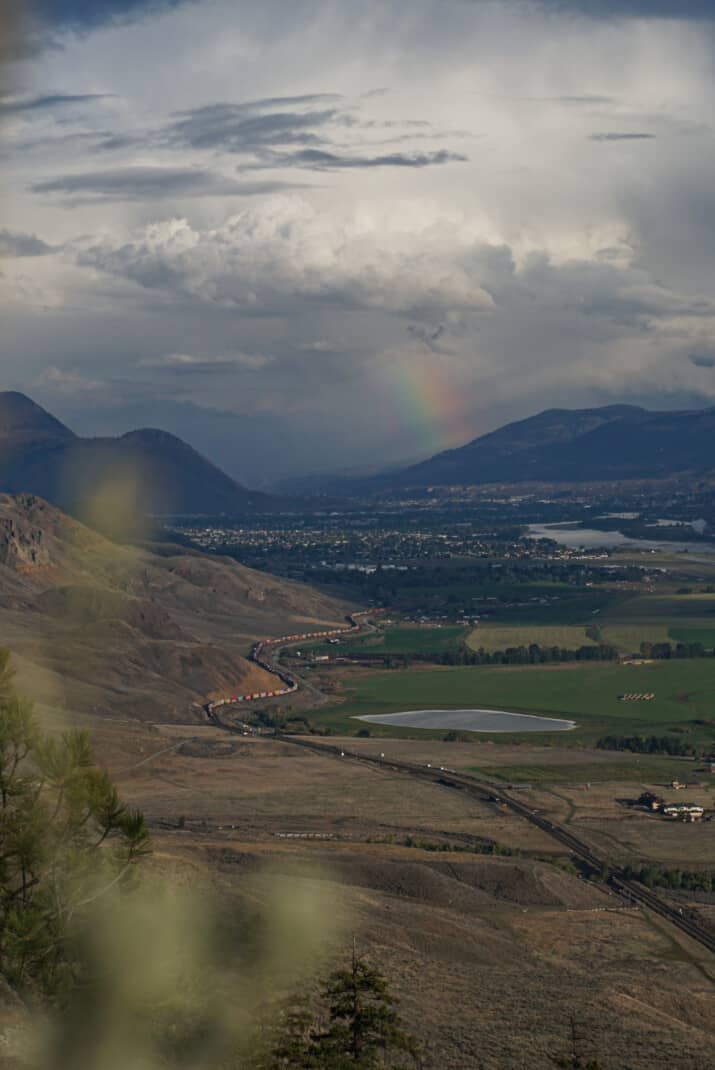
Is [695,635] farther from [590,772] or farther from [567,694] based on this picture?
[590,772]

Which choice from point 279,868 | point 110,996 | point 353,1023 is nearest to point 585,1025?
point 353,1023

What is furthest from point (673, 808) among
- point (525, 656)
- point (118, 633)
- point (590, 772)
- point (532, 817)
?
point (525, 656)

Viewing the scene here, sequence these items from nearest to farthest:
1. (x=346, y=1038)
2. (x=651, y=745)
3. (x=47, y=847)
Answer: (x=346, y=1038) → (x=47, y=847) → (x=651, y=745)

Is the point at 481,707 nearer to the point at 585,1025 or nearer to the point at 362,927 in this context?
the point at 362,927

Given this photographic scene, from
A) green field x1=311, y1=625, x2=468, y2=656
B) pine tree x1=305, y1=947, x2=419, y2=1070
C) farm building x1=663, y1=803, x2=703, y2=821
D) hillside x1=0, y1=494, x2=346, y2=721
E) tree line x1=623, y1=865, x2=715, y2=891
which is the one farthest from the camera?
green field x1=311, y1=625, x2=468, y2=656

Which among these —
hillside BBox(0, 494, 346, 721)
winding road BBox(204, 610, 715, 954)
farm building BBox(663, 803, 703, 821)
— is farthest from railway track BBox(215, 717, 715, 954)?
hillside BBox(0, 494, 346, 721)

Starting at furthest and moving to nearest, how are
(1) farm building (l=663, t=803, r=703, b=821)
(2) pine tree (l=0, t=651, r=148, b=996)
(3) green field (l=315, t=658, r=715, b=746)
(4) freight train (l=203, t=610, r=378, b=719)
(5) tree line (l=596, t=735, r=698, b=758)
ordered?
1. (4) freight train (l=203, t=610, r=378, b=719)
2. (3) green field (l=315, t=658, r=715, b=746)
3. (5) tree line (l=596, t=735, r=698, b=758)
4. (1) farm building (l=663, t=803, r=703, b=821)
5. (2) pine tree (l=0, t=651, r=148, b=996)

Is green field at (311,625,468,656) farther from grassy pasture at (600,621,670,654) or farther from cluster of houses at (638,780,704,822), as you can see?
cluster of houses at (638,780,704,822)
